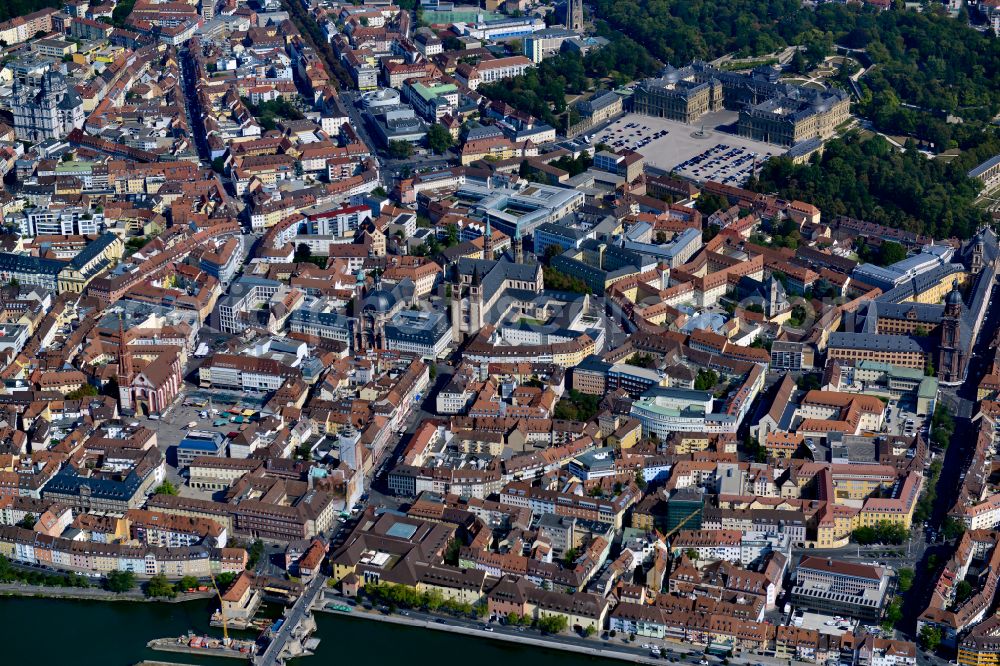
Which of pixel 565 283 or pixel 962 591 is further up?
pixel 565 283

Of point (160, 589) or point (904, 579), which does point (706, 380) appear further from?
point (160, 589)

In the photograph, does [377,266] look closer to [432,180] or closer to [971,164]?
[432,180]

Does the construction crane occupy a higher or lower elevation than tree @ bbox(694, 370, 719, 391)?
lower

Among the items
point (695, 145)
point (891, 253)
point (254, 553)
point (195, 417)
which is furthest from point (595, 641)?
point (695, 145)

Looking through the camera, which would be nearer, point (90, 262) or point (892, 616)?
point (892, 616)

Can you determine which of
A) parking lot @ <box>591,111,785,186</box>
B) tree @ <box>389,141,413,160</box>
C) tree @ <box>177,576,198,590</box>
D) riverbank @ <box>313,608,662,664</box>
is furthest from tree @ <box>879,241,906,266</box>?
tree @ <box>177,576,198,590</box>

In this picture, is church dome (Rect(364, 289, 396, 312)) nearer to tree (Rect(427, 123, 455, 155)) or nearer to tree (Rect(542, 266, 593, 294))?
tree (Rect(542, 266, 593, 294))
